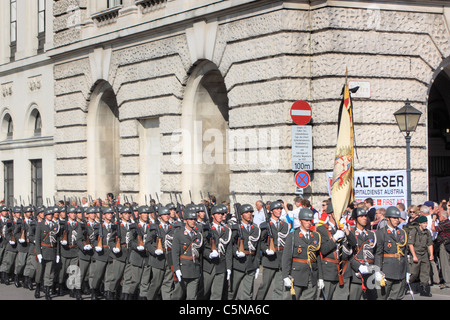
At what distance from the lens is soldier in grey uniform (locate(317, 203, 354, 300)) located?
1313 centimetres

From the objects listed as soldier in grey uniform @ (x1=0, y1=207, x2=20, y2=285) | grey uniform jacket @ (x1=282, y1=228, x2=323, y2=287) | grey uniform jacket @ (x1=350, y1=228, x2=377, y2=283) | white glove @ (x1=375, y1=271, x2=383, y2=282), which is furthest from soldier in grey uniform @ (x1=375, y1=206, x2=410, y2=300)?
soldier in grey uniform @ (x1=0, y1=207, x2=20, y2=285)

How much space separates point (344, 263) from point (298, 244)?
76 cm

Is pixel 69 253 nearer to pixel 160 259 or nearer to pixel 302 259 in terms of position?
pixel 160 259

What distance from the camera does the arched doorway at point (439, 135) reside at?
22781 millimetres

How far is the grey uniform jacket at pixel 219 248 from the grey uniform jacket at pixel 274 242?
0.58m

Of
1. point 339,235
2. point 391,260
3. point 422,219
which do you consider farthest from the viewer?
point 422,219

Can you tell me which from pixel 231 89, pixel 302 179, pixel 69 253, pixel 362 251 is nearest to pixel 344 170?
pixel 362 251

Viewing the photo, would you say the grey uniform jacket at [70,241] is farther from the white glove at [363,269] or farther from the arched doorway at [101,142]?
the arched doorway at [101,142]

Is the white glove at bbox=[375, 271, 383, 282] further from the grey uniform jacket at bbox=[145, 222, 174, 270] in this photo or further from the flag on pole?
the grey uniform jacket at bbox=[145, 222, 174, 270]

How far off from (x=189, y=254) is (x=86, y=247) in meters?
3.63

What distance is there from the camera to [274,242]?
591 inches

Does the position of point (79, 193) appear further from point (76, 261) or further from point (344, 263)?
point (344, 263)

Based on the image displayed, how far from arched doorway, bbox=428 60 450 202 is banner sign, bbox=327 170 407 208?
15.6 feet

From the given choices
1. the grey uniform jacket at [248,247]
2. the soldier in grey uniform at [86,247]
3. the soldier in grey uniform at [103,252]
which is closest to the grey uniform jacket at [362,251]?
the grey uniform jacket at [248,247]
